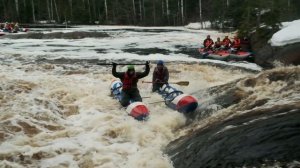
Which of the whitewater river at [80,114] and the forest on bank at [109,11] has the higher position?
the forest on bank at [109,11]

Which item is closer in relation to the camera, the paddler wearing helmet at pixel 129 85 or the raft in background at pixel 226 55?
the paddler wearing helmet at pixel 129 85

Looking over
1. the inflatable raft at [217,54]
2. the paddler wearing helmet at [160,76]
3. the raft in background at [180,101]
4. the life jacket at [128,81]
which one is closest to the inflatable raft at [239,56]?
the inflatable raft at [217,54]

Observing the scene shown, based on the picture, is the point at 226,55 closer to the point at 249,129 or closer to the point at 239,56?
the point at 239,56

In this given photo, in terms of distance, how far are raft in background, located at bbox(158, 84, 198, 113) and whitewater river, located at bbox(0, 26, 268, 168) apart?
17 centimetres

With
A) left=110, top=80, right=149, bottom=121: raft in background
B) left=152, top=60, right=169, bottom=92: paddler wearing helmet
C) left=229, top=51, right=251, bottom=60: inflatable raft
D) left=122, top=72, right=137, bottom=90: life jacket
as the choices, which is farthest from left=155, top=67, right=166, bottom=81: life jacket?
left=229, top=51, right=251, bottom=60: inflatable raft

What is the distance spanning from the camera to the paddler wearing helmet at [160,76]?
11.0 m

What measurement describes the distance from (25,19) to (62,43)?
22.2 metres

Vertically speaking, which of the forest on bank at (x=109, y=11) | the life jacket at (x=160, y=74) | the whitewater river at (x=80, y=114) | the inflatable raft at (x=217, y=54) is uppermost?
the forest on bank at (x=109, y=11)

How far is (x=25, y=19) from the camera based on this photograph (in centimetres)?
4431

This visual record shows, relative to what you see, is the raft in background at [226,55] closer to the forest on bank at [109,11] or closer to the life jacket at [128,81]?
the life jacket at [128,81]

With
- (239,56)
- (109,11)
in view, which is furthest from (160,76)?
(109,11)

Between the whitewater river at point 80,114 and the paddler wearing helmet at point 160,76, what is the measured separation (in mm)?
413

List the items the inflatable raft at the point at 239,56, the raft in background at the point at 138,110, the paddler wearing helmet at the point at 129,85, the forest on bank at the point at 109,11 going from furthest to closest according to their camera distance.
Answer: the forest on bank at the point at 109,11
the inflatable raft at the point at 239,56
the paddler wearing helmet at the point at 129,85
the raft in background at the point at 138,110

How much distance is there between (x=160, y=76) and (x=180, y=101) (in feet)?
6.99
